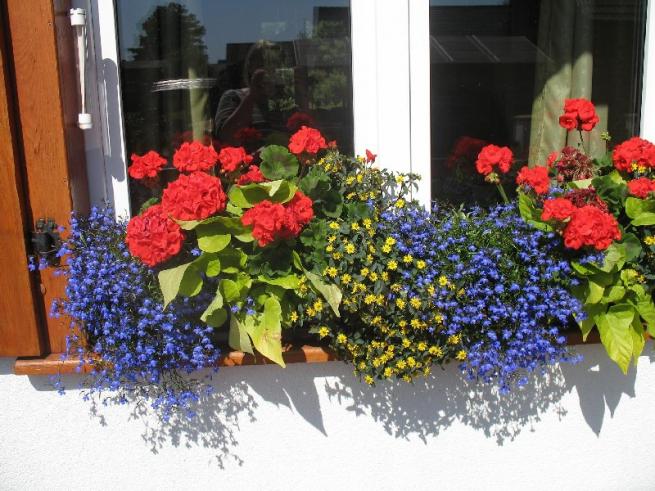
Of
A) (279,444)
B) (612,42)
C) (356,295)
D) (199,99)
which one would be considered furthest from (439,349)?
(612,42)

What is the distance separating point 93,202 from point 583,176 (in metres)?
1.71

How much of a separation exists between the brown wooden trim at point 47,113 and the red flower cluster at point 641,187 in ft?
5.98

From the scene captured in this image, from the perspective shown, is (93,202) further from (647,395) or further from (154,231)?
(647,395)

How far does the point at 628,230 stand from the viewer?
7.68 ft

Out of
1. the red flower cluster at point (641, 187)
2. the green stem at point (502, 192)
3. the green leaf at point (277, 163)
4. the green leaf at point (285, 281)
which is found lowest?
the green leaf at point (285, 281)

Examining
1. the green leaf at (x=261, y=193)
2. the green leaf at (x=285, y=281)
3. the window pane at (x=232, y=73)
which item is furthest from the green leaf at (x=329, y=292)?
the window pane at (x=232, y=73)

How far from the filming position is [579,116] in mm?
2488

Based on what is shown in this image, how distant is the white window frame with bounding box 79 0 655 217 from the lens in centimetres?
238

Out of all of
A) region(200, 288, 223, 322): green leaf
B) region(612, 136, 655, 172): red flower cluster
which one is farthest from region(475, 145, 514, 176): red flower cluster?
region(200, 288, 223, 322): green leaf

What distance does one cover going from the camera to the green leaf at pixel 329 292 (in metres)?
2.12

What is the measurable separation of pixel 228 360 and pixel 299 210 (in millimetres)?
577

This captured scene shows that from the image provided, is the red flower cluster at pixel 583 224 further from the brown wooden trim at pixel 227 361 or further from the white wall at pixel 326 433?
the brown wooden trim at pixel 227 361

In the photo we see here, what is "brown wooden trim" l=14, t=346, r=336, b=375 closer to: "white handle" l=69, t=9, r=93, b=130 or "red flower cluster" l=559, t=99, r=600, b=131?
"white handle" l=69, t=9, r=93, b=130

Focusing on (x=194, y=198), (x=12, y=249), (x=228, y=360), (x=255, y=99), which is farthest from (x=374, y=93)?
(x=12, y=249)
